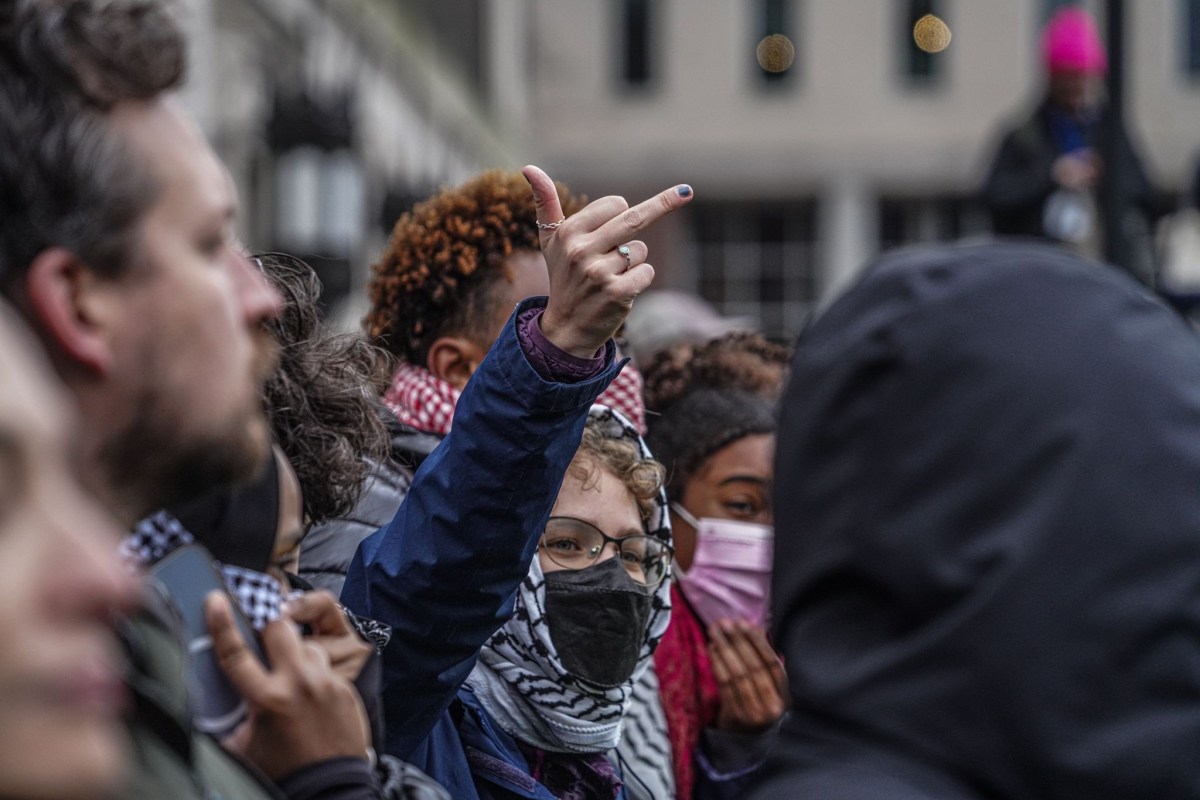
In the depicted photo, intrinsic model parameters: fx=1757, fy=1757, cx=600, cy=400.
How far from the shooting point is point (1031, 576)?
55.8 inches

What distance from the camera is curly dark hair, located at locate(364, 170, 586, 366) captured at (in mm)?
3395

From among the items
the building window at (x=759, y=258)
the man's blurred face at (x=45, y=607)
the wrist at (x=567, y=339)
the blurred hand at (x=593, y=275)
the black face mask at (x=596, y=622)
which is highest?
the man's blurred face at (x=45, y=607)

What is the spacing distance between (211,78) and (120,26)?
11039 mm

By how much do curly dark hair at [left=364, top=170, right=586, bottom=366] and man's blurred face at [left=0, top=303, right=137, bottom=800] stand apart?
2.28 metres

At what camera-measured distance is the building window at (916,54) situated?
34812 mm

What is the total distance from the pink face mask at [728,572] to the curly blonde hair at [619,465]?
0.86 meters

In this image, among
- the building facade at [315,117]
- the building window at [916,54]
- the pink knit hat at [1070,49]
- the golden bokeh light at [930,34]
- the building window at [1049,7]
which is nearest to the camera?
the pink knit hat at [1070,49]

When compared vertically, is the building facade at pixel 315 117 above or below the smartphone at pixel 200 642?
below

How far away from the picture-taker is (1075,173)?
26.3 ft

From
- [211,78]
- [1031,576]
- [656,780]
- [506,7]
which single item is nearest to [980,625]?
[1031,576]

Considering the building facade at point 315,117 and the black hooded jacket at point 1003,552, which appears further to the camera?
the building facade at point 315,117

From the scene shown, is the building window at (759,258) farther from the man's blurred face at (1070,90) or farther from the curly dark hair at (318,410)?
the curly dark hair at (318,410)

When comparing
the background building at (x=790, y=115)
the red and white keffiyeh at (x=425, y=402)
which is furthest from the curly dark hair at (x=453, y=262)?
the background building at (x=790, y=115)

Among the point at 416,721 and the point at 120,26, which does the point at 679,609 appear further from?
the point at 120,26
